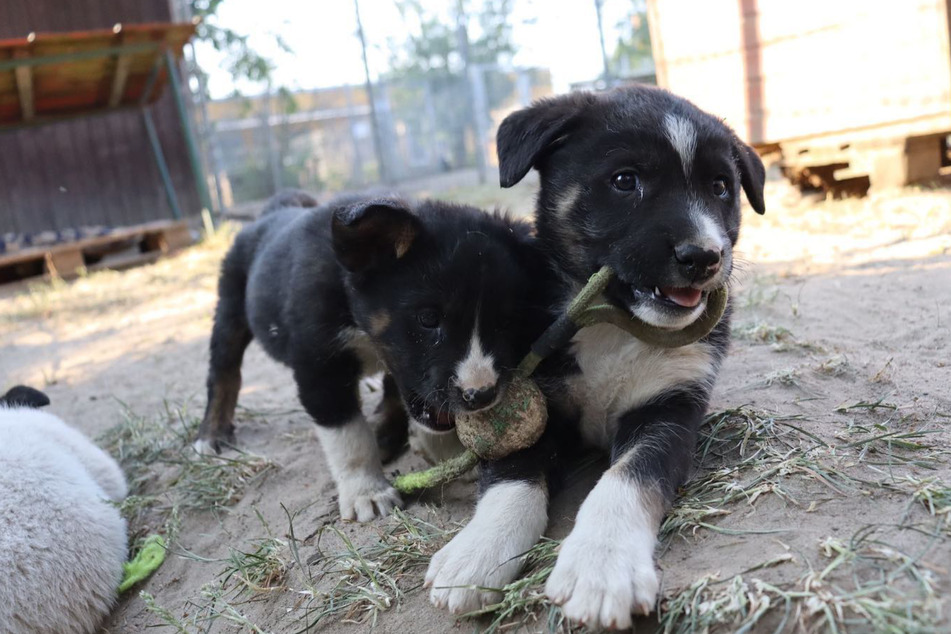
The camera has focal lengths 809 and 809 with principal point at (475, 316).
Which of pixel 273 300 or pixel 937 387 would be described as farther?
pixel 273 300

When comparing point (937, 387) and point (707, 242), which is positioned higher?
point (707, 242)

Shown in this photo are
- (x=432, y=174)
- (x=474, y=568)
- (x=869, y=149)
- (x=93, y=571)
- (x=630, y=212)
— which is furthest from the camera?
(x=432, y=174)

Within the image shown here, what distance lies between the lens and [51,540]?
2.96 meters

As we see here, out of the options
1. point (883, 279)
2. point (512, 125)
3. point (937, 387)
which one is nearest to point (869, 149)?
point (883, 279)

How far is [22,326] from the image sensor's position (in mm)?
7957

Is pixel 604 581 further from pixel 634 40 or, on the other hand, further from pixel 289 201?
pixel 634 40

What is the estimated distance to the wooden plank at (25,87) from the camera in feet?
29.3

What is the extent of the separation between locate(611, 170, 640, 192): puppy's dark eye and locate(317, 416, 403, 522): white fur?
1433mm

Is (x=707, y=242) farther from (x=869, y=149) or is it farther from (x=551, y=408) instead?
(x=869, y=149)

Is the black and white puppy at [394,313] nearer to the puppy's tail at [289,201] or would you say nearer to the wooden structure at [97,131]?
the puppy's tail at [289,201]

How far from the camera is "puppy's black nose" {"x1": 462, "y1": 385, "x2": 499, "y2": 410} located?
2605 mm

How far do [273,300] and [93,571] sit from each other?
4.34 feet

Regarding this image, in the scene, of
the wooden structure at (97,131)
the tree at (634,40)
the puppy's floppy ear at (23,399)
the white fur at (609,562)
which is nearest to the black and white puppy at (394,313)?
the white fur at (609,562)

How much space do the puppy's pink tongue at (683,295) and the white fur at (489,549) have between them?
0.75 meters
